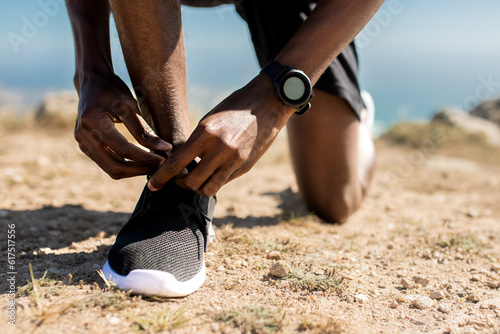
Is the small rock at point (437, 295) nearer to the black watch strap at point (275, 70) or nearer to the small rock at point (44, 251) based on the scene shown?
the black watch strap at point (275, 70)

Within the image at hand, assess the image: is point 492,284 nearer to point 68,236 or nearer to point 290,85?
point 290,85

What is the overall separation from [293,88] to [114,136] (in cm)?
61

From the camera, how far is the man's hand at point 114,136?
4.86 feet

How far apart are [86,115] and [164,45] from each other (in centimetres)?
36

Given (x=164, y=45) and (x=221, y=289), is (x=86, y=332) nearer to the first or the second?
(x=221, y=289)

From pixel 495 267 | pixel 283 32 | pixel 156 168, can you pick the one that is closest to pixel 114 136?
pixel 156 168

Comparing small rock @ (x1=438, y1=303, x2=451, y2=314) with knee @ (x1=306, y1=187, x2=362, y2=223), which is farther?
knee @ (x1=306, y1=187, x2=362, y2=223)

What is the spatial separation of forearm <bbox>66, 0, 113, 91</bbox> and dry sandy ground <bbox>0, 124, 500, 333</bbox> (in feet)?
2.40

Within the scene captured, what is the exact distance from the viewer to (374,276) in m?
1.78

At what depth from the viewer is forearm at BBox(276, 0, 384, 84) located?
157 cm

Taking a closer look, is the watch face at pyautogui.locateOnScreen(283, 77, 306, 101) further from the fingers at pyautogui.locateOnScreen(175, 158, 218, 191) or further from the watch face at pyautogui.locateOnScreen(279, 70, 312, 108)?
the fingers at pyautogui.locateOnScreen(175, 158, 218, 191)

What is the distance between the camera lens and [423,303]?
1550 millimetres

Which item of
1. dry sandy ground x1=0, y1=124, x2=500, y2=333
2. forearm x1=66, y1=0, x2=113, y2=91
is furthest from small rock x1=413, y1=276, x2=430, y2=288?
forearm x1=66, y1=0, x2=113, y2=91

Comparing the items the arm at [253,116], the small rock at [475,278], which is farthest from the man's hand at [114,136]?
the small rock at [475,278]
